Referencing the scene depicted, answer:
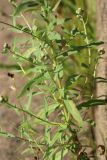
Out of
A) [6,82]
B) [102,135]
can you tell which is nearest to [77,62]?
[6,82]

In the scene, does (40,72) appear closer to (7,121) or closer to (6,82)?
(7,121)

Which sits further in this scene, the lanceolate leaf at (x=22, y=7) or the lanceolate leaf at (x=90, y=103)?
the lanceolate leaf at (x=90, y=103)

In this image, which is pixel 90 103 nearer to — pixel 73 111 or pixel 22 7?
pixel 73 111

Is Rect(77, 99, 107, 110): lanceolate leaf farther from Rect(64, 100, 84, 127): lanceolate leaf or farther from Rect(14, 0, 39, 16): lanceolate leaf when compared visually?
Rect(14, 0, 39, 16): lanceolate leaf

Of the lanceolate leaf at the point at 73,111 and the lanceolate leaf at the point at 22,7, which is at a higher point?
the lanceolate leaf at the point at 22,7

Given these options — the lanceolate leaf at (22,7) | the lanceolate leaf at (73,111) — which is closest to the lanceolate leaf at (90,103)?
the lanceolate leaf at (73,111)

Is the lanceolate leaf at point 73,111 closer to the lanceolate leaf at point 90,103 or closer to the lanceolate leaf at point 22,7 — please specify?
the lanceolate leaf at point 90,103

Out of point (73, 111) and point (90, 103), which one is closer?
point (73, 111)

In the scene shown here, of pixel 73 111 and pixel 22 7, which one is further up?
pixel 22 7

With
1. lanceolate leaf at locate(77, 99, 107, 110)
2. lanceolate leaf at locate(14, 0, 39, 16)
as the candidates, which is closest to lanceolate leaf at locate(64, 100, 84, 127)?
lanceolate leaf at locate(77, 99, 107, 110)

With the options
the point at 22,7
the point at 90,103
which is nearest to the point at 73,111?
the point at 90,103

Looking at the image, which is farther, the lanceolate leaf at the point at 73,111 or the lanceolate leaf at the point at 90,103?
the lanceolate leaf at the point at 90,103
